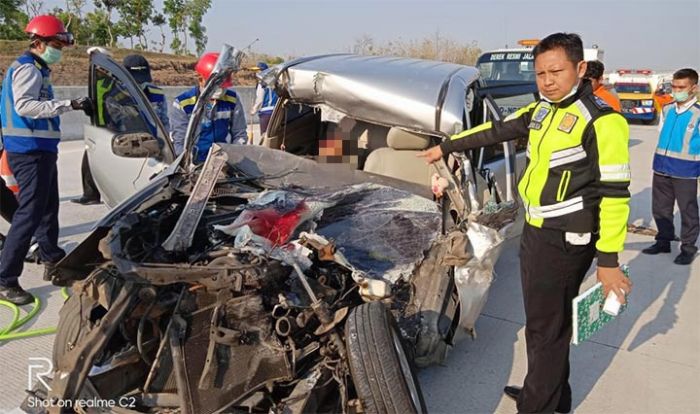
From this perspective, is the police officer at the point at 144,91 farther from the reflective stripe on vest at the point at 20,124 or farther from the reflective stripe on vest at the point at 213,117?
the reflective stripe on vest at the point at 20,124

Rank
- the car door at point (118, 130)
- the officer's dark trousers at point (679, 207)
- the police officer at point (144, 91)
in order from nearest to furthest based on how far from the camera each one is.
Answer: the car door at point (118, 130), the officer's dark trousers at point (679, 207), the police officer at point (144, 91)

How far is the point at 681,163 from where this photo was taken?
5227mm

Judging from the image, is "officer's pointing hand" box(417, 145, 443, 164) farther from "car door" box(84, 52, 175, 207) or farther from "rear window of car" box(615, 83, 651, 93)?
"rear window of car" box(615, 83, 651, 93)

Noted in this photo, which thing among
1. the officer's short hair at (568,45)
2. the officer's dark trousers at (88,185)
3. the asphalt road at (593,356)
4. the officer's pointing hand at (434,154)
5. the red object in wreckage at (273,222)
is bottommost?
the asphalt road at (593,356)

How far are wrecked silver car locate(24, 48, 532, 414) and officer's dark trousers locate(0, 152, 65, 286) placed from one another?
122cm

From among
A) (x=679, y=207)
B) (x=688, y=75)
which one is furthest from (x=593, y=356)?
(x=688, y=75)

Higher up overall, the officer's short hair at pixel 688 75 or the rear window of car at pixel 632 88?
the rear window of car at pixel 632 88

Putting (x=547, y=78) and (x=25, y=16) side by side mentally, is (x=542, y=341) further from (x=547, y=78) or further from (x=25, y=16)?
(x=25, y=16)

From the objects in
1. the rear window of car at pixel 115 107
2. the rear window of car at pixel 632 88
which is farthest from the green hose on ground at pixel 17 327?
the rear window of car at pixel 632 88

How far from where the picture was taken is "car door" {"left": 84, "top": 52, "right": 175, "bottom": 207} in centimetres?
365

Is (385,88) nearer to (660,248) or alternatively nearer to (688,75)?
(688,75)

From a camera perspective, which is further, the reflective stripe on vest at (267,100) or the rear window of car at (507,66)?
the rear window of car at (507,66)

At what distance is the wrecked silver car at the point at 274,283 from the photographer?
217 cm

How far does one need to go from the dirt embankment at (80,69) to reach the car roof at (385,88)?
11140 mm
